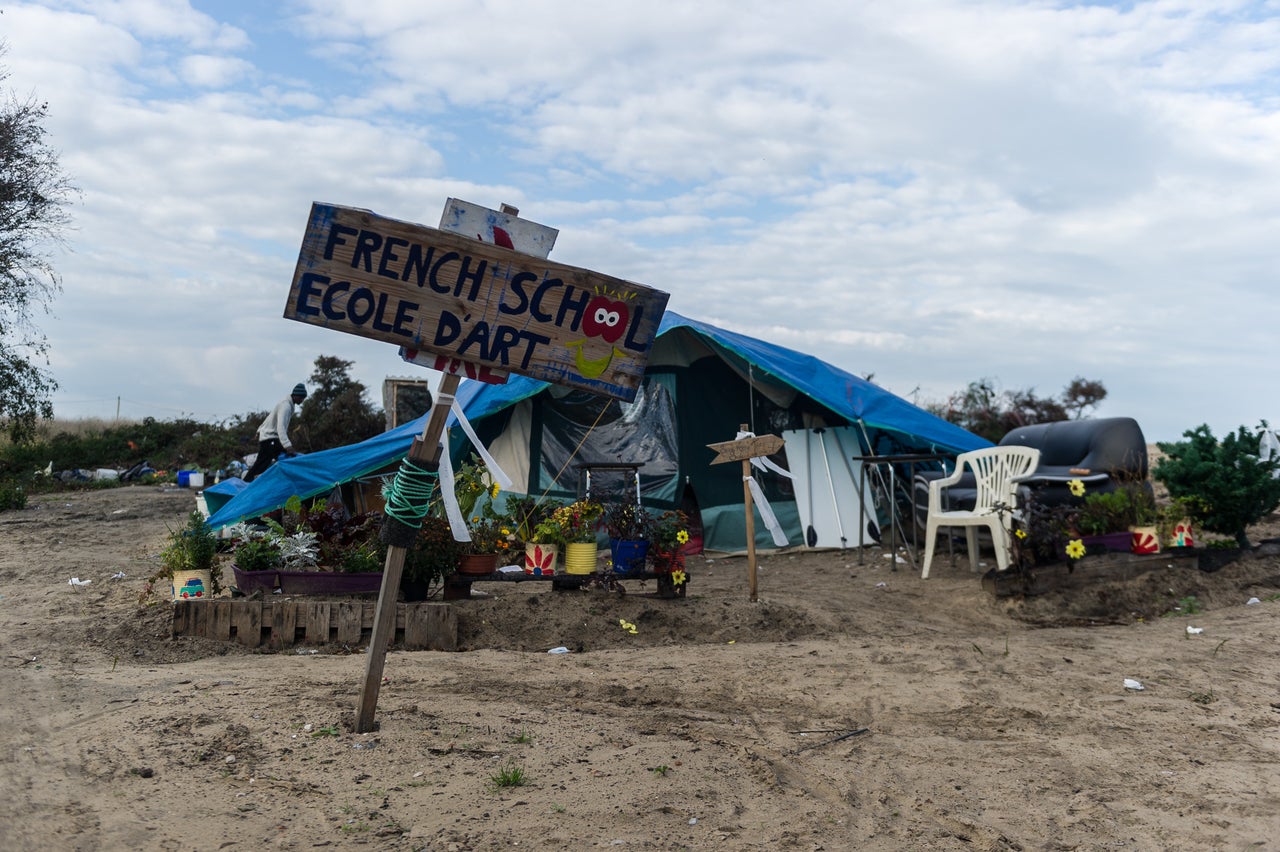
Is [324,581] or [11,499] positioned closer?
[324,581]

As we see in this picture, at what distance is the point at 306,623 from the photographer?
564 centimetres

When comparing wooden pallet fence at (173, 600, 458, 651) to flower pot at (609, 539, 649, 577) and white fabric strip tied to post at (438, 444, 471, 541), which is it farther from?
white fabric strip tied to post at (438, 444, 471, 541)

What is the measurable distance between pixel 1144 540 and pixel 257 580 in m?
6.13

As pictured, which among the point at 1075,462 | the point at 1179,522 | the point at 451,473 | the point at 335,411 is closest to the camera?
the point at 451,473

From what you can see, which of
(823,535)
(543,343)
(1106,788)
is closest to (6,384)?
(823,535)

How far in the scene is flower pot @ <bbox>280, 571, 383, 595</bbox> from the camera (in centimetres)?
598

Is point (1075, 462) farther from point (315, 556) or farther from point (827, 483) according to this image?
point (315, 556)

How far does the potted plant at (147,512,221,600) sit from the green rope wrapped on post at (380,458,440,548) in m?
3.02

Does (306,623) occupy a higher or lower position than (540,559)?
lower

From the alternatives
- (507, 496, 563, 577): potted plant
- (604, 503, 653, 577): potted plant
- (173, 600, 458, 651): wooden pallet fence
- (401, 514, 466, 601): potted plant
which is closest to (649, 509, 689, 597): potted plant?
(604, 503, 653, 577): potted plant

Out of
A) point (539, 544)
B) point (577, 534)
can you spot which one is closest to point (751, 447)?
point (577, 534)

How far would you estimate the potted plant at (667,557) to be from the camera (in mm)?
6516

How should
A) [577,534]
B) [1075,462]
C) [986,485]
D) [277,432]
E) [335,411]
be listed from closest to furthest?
1. [577,534]
2. [986,485]
3. [1075,462]
4. [277,432]
5. [335,411]

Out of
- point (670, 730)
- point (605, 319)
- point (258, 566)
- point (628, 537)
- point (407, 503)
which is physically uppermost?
point (605, 319)
